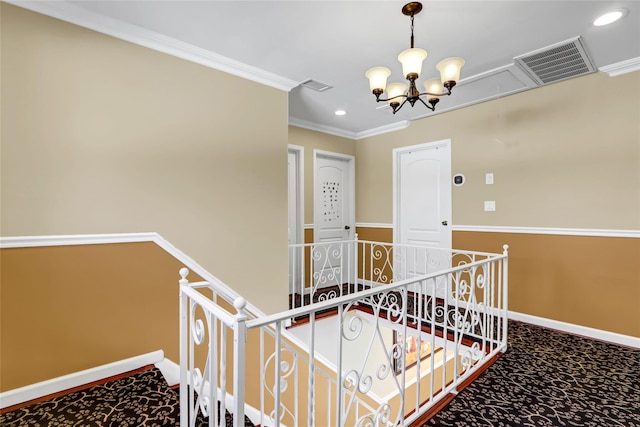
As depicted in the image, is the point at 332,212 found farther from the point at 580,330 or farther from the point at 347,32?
the point at 580,330

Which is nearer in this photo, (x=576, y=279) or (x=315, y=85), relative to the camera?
(x=576, y=279)

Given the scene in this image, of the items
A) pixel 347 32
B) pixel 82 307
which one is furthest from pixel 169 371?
pixel 347 32

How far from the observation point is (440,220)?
4090 mm

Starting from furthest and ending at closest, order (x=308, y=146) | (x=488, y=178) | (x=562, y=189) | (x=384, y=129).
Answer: (x=384, y=129)
(x=308, y=146)
(x=488, y=178)
(x=562, y=189)

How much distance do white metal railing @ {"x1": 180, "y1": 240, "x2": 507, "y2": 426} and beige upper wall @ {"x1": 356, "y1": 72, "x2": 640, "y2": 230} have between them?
29.5 inches

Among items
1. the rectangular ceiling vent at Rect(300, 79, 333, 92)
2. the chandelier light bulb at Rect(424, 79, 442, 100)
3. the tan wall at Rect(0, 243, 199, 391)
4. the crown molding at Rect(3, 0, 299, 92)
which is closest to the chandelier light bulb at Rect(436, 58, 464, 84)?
the chandelier light bulb at Rect(424, 79, 442, 100)

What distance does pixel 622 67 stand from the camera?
275 cm

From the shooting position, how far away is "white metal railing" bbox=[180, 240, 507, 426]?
4.26ft

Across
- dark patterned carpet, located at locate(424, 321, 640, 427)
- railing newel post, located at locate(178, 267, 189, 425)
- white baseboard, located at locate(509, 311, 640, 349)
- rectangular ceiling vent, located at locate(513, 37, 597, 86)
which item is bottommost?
dark patterned carpet, located at locate(424, 321, 640, 427)

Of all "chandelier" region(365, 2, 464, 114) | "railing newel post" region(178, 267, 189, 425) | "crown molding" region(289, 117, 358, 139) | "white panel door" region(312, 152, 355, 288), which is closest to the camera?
"railing newel post" region(178, 267, 189, 425)

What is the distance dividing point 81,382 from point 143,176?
1410 mm

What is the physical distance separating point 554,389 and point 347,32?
113 inches

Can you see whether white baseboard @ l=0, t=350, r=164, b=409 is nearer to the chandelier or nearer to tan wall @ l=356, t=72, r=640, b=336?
the chandelier

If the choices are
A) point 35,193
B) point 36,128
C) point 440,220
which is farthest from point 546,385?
point 36,128
